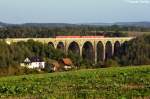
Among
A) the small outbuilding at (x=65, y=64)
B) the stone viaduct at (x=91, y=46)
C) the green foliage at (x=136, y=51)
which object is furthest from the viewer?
the stone viaduct at (x=91, y=46)

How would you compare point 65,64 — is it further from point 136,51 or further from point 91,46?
point 91,46

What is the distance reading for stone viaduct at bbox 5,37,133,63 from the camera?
96062 mm

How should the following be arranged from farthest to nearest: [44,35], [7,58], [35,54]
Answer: [44,35] → [35,54] → [7,58]

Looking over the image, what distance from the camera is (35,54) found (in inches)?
3172

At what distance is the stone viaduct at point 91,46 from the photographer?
96062 millimetres

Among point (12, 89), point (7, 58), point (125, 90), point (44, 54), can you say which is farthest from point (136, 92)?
point (44, 54)

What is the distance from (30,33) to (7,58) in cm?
6897

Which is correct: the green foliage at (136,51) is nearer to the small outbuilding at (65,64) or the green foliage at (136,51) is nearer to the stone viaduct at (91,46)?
the stone viaduct at (91,46)

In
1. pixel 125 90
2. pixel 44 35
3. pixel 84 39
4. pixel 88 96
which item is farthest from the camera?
pixel 44 35

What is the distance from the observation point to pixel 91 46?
103 metres

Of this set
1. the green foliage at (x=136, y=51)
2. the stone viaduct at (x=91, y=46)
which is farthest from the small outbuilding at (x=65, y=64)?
the stone viaduct at (x=91, y=46)

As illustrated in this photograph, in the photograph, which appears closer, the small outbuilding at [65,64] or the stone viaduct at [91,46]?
the small outbuilding at [65,64]

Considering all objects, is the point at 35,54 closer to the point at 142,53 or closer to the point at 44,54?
the point at 44,54

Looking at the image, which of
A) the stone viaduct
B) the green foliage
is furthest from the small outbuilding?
the stone viaduct
